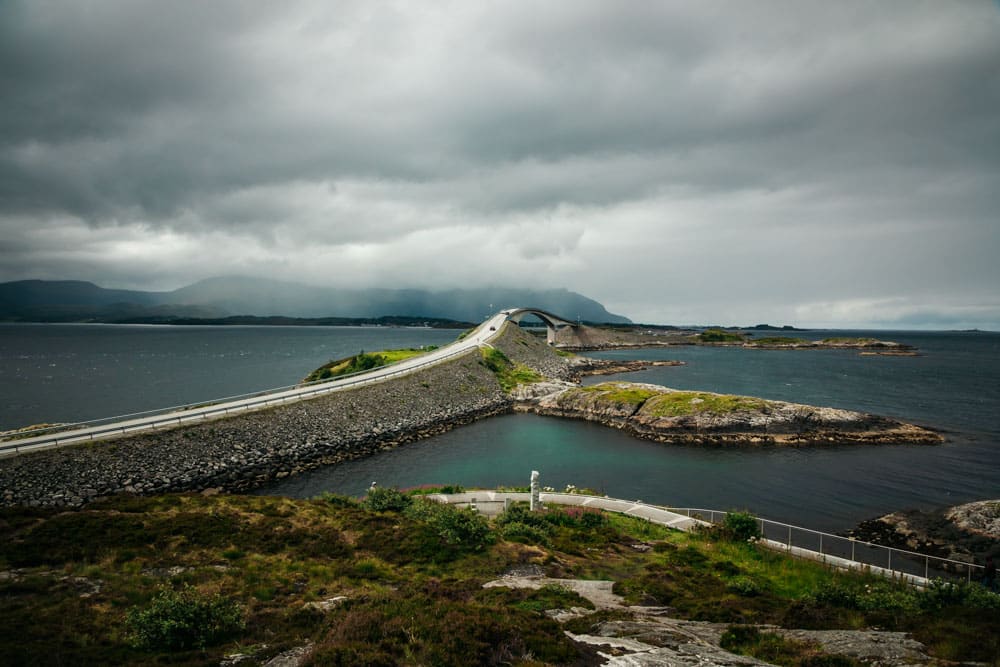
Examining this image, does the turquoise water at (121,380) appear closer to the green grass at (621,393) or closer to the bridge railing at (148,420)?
the bridge railing at (148,420)

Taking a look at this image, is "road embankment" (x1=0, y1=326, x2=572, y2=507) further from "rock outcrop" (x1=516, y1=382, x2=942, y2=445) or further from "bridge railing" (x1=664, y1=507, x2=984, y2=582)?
"bridge railing" (x1=664, y1=507, x2=984, y2=582)

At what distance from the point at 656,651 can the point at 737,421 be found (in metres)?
47.8

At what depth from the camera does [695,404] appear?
54.3m

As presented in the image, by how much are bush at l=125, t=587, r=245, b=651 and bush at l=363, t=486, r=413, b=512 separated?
41.6ft

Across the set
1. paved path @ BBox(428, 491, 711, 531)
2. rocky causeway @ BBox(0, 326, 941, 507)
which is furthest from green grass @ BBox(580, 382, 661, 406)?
paved path @ BBox(428, 491, 711, 531)

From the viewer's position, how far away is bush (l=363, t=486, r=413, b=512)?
82.0ft

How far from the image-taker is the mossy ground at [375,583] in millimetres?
10039

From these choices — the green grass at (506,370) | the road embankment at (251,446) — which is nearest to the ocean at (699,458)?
the road embankment at (251,446)

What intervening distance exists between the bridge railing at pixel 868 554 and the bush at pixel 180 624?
22.1 metres

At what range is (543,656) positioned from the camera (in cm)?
915

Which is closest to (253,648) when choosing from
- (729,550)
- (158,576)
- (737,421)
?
(158,576)

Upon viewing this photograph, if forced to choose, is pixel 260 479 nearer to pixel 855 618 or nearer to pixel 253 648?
pixel 253 648

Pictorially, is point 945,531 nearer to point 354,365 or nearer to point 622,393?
point 622,393

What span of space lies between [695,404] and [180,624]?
5305 centimetres
